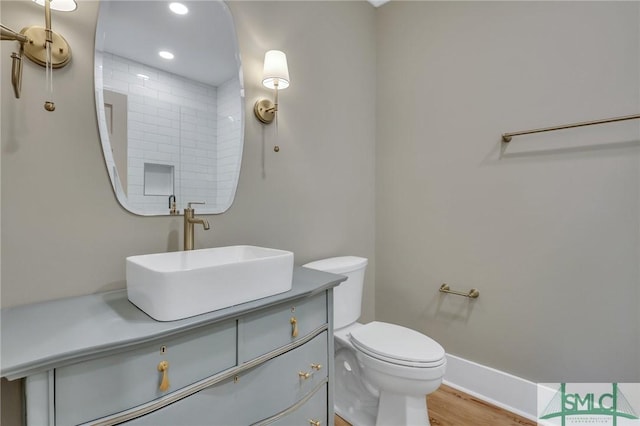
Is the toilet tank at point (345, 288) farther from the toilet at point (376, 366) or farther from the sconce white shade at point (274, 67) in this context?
the sconce white shade at point (274, 67)

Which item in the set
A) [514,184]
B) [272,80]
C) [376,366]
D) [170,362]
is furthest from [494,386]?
[272,80]

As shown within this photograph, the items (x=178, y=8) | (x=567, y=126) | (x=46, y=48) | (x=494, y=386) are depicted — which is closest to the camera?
(x=46, y=48)

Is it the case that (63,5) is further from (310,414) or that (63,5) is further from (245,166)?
(310,414)

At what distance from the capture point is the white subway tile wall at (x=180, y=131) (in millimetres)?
1163

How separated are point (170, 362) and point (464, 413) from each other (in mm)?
1643

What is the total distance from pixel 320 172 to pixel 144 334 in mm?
1341

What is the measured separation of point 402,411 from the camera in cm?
146

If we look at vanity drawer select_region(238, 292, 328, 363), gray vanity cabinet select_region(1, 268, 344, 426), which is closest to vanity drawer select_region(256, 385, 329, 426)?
gray vanity cabinet select_region(1, 268, 344, 426)

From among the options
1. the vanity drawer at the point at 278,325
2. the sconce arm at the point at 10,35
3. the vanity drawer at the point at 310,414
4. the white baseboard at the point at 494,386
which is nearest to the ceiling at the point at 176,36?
the sconce arm at the point at 10,35

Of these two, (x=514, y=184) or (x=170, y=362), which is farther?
(x=514, y=184)

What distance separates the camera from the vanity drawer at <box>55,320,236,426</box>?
26.2 inches

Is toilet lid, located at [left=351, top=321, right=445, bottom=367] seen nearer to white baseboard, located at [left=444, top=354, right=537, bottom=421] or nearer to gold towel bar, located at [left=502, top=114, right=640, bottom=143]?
white baseboard, located at [left=444, top=354, right=537, bottom=421]

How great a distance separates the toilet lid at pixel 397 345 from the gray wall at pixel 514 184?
1.87 feet

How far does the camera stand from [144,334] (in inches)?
28.7
